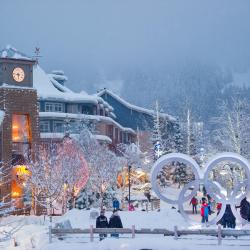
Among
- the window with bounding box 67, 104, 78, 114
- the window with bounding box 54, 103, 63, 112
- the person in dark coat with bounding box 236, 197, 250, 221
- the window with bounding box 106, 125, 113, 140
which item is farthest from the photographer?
the window with bounding box 106, 125, 113, 140

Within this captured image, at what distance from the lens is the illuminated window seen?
42.0 m

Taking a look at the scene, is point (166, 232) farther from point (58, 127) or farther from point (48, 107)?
point (48, 107)

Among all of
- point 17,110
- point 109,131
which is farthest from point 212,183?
point 109,131

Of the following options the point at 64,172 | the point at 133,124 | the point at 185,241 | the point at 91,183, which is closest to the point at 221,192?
the point at 185,241

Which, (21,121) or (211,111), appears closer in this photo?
(21,121)

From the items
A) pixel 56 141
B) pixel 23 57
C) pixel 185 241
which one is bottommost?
pixel 185 241

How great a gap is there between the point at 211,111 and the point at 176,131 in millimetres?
62715

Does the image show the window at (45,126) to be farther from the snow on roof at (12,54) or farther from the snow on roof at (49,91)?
the snow on roof at (12,54)

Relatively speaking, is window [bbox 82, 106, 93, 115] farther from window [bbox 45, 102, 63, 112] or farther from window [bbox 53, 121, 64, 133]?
window [bbox 53, 121, 64, 133]

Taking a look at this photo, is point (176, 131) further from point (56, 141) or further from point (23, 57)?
point (23, 57)

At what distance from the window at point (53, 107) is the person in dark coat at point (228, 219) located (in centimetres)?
3313

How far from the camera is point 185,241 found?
840 inches

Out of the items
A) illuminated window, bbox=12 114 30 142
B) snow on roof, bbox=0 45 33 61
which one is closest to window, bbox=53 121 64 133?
illuminated window, bbox=12 114 30 142

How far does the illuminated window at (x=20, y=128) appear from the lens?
4200 centimetres
